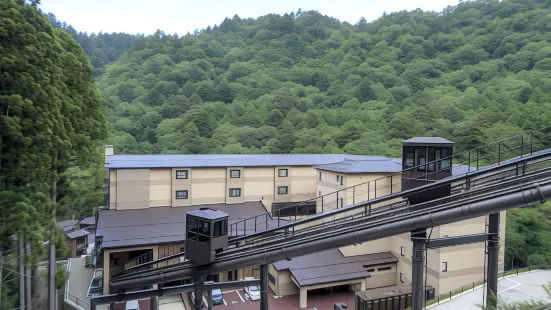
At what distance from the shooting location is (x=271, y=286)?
697 inches

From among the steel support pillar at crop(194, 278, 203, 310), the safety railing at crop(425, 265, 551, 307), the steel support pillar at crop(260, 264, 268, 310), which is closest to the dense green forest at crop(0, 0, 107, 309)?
the steel support pillar at crop(194, 278, 203, 310)

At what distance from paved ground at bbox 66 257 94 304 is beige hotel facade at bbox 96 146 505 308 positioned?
0.95m

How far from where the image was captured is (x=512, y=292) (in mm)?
14078

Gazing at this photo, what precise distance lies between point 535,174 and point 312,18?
8404 centimetres

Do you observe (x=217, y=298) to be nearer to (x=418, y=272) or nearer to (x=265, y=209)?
(x=265, y=209)

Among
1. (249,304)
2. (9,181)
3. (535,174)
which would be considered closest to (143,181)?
(249,304)

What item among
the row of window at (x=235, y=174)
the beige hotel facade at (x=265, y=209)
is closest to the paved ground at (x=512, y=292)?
the beige hotel facade at (x=265, y=209)

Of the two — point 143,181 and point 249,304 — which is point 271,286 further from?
point 143,181

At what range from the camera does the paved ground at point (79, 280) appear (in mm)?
15816

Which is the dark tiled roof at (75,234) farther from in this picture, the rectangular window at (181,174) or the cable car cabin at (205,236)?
the cable car cabin at (205,236)

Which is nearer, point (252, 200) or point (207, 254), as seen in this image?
point (207, 254)

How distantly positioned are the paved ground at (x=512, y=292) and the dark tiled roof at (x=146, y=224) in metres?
11.9

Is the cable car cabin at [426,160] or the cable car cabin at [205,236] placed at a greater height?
the cable car cabin at [426,160]

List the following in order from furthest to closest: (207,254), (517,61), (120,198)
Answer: (517,61), (120,198), (207,254)
